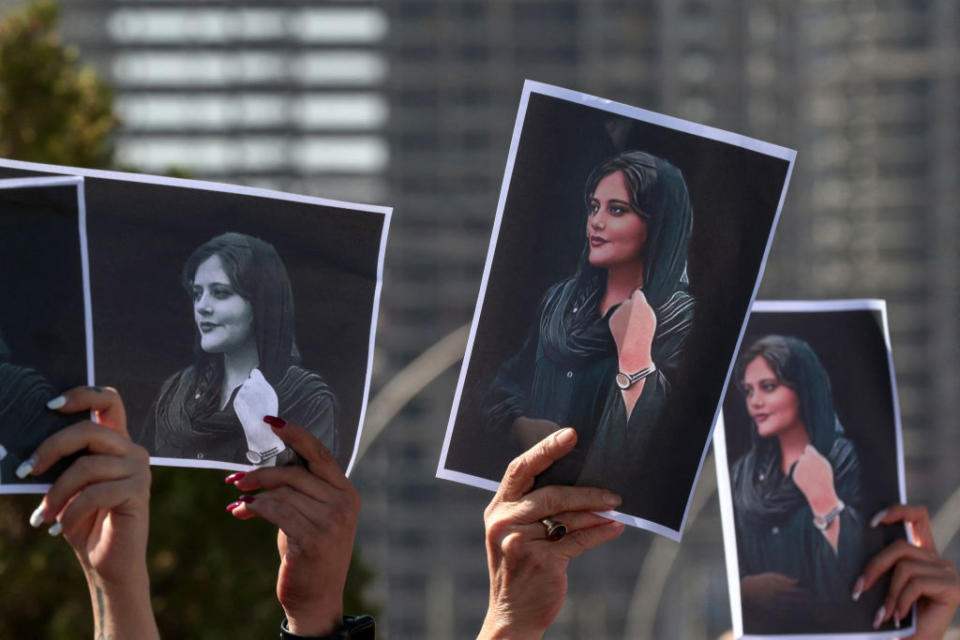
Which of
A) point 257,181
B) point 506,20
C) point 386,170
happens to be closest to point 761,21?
point 506,20

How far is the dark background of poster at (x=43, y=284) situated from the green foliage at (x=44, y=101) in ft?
14.3

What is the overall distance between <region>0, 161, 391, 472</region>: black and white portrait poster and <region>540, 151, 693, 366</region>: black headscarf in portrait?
40 centimetres

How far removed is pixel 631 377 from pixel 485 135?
9117 cm

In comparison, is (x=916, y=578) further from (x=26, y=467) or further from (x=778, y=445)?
(x=26, y=467)

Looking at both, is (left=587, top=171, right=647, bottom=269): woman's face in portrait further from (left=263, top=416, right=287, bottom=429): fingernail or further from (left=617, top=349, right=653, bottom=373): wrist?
(left=263, top=416, right=287, bottom=429): fingernail

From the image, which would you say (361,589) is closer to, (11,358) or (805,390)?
(805,390)

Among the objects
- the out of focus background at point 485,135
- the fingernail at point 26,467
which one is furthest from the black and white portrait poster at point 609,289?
the out of focus background at point 485,135

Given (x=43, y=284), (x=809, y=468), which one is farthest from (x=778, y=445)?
(x=43, y=284)

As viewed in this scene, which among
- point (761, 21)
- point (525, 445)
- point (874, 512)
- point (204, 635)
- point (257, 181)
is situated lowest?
point (204, 635)

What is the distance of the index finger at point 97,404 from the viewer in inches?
94.6

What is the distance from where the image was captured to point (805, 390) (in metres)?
3.17

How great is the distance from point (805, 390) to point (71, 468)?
5.02 feet

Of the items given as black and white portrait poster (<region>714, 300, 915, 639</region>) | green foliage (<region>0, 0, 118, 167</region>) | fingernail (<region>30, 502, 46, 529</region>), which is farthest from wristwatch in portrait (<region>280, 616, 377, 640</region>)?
green foliage (<region>0, 0, 118, 167</region>)

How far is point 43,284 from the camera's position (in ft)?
8.23
